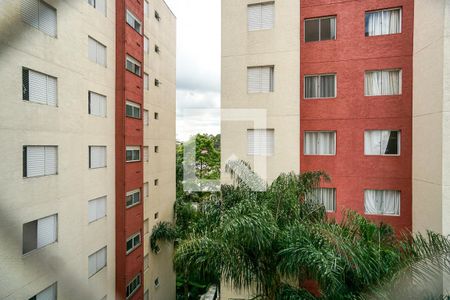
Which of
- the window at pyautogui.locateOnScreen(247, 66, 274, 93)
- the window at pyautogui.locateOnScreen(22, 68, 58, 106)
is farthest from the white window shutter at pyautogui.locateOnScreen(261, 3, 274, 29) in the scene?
the window at pyautogui.locateOnScreen(22, 68, 58, 106)

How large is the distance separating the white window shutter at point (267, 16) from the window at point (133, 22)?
368 cm

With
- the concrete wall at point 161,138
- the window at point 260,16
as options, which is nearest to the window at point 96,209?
the concrete wall at point 161,138

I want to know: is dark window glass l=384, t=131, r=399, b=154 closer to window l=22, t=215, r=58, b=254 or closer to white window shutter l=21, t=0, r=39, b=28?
white window shutter l=21, t=0, r=39, b=28

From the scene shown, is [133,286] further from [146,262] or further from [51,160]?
[51,160]

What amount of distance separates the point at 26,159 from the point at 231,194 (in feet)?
9.33

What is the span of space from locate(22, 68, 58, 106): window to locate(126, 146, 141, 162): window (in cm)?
254

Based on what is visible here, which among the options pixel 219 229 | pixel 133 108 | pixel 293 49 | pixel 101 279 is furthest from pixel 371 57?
pixel 101 279

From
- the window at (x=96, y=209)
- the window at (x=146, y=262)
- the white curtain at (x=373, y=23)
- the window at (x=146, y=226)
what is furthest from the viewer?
the window at (x=146, y=226)

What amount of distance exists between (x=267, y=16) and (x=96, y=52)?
11.6 ft

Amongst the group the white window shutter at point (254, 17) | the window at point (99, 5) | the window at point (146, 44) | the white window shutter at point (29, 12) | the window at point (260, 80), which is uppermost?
the window at point (146, 44)

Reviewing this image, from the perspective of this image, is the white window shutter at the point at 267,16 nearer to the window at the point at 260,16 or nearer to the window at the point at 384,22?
the window at the point at 260,16

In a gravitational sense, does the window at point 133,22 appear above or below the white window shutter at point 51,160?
above

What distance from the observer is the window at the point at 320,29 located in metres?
4.21

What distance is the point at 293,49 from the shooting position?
13.5 ft
